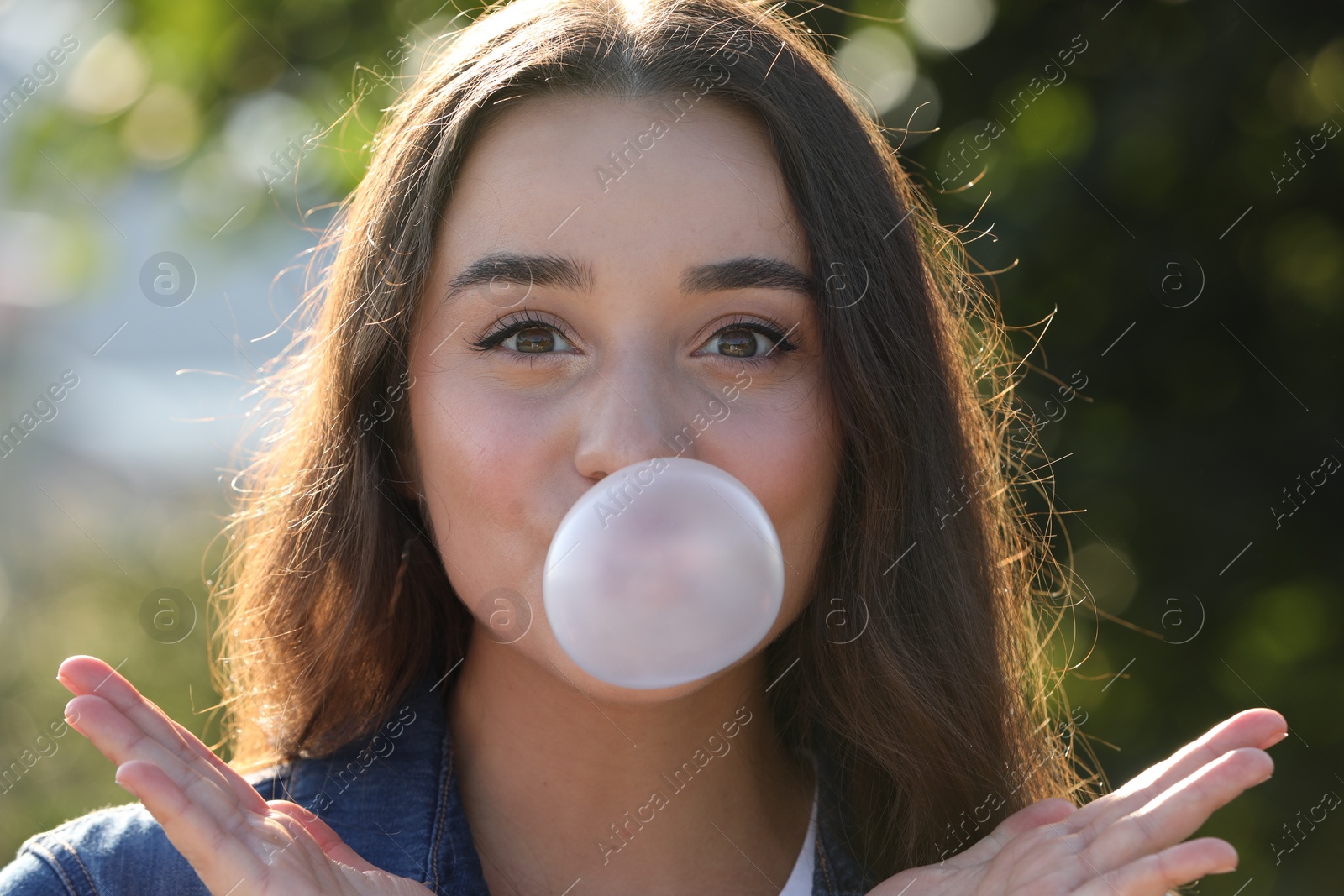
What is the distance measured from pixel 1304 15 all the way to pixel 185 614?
134 inches

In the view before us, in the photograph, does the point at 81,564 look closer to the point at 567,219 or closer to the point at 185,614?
the point at 185,614

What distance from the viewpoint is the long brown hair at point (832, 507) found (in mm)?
1653

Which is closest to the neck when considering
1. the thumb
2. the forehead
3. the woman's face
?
the woman's face

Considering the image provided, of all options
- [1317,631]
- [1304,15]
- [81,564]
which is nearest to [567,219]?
[1304,15]

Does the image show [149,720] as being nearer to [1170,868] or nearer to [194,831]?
[194,831]

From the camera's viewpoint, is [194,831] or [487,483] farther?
[487,483]

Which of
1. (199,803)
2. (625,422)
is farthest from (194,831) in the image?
(625,422)

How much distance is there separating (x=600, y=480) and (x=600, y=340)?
0.20 m

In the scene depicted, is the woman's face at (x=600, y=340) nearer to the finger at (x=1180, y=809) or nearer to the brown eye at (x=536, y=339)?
the brown eye at (x=536, y=339)

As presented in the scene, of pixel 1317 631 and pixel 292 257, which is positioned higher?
pixel 292 257

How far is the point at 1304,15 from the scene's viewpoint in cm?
210

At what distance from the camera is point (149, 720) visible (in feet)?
4.08

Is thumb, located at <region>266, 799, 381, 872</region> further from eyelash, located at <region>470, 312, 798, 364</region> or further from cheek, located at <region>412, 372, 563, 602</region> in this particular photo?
eyelash, located at <region>470, 312, 798, 364</region>

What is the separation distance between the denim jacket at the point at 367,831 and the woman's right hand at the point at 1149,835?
50 centimetres
